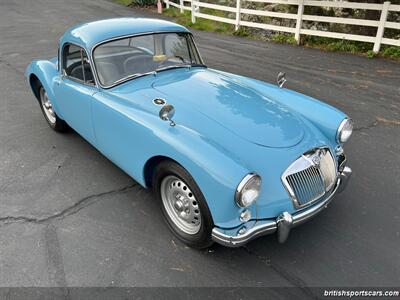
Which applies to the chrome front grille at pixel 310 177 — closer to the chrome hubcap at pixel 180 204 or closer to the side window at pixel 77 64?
the chrome hubcap at pixel 180 204

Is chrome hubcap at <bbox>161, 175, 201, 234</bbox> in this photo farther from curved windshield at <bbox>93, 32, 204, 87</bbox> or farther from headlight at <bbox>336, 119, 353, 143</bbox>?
headlight at <bbox>336, 119, 353, 143</bbox>

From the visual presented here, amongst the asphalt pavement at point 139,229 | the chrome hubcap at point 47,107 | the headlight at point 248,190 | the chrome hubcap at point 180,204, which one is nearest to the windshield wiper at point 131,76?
the asphalt pavement at point 139,229

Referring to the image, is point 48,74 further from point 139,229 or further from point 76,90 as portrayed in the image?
point 139,229

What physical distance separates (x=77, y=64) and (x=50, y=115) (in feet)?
4.77

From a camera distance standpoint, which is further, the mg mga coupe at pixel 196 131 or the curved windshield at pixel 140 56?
the curved windshield at pixel 140 56

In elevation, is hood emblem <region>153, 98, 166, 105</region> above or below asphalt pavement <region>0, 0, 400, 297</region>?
above

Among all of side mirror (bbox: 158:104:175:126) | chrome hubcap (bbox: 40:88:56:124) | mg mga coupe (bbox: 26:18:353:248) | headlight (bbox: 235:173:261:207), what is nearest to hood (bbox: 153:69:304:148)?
mg mga coupe (bbox: 26:18:353:248)

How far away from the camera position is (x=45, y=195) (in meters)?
3.85

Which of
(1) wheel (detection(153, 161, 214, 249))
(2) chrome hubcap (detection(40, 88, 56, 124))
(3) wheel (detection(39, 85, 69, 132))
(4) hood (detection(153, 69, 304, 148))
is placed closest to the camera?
(1) wheel (detection(153, 161, 214, 249))

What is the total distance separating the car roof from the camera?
3.99 metres

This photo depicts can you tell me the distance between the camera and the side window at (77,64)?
3.98 meters

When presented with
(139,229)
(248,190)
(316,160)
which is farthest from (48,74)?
(316,160)

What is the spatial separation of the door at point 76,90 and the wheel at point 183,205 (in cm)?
125

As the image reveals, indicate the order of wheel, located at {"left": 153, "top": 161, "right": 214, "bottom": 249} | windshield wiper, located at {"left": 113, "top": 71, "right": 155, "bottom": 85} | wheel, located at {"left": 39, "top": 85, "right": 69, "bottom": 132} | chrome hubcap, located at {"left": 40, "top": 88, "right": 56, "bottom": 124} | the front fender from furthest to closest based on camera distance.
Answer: chrome hubcap, located at {"left": 40, "top": 88, "right": 56, "bottom": 124} < wheel, located at {"left": 39, "top": 85, "right": 69, "bottom": 132} < the front fender < windshield wiper, located at {"left": 113, "top": 71, "right": 155, "bottom": 85} < wheel, located at {"left": 153, "top": 161, "right": 214, "bottom": 249}
